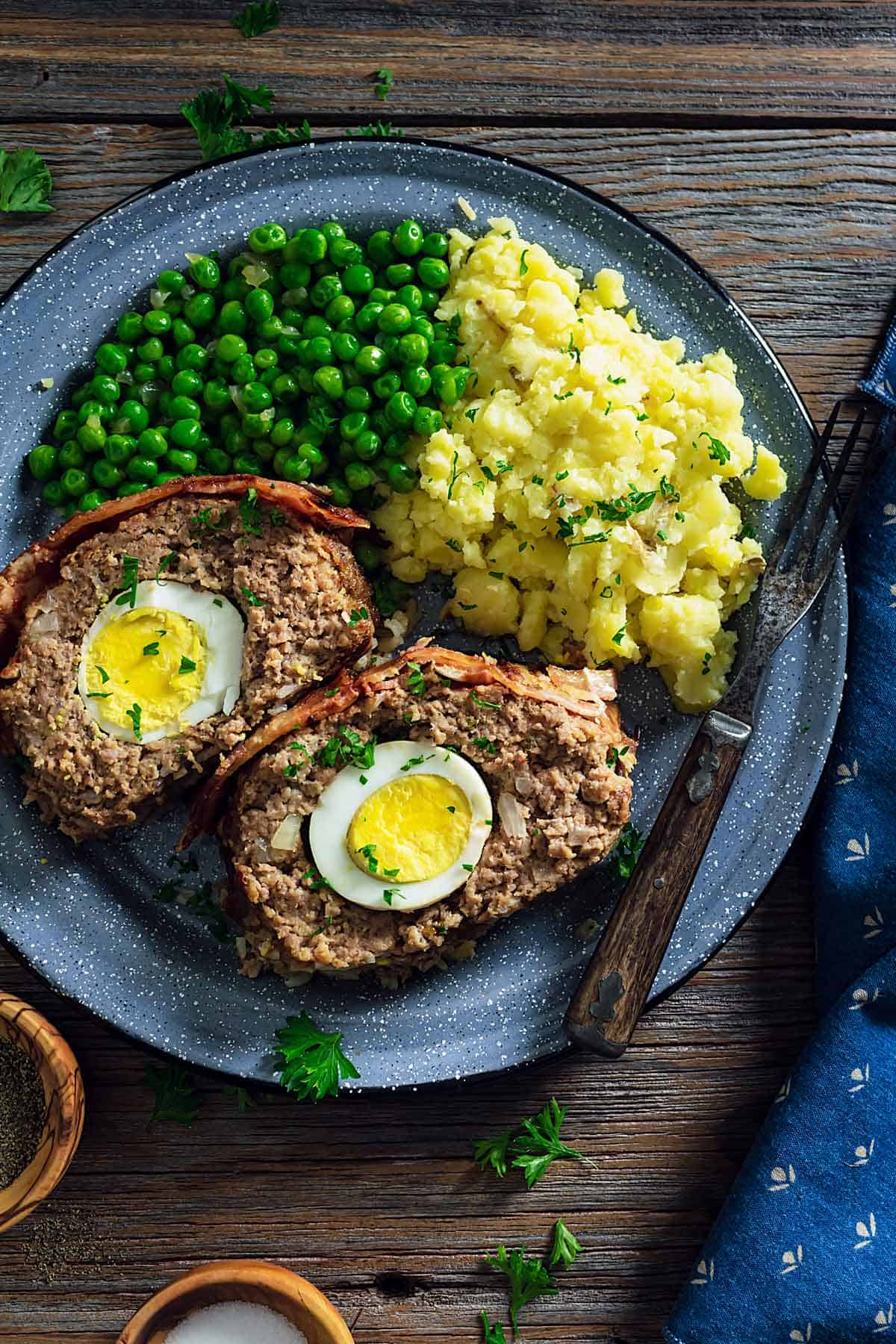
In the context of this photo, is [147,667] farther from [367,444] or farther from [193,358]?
[193,358]

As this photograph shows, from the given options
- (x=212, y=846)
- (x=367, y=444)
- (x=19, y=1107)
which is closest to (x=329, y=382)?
(x=367, y=444)

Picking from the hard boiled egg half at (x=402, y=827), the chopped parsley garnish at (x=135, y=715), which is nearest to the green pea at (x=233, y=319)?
the chopped parsley garnish at (x=135, y=715)

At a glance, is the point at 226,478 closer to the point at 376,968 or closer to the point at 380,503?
the point at 380,503

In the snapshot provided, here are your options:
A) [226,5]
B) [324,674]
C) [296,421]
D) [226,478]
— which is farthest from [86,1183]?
[226,5]

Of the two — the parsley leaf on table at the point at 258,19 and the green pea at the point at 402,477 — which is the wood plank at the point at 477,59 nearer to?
the parsley leaf on table at the point at 258,19

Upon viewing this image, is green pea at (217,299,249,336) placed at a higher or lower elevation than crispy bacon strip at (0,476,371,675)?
higher

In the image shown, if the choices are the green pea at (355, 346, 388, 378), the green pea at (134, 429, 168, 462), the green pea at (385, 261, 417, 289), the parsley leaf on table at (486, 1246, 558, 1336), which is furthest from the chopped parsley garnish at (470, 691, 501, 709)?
the parsley leaf on table at (486, 1246, 558, 1336)

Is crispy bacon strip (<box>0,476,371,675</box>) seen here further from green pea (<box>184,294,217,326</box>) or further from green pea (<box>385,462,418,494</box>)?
green pea (<box>184,294,217,326</box>)
